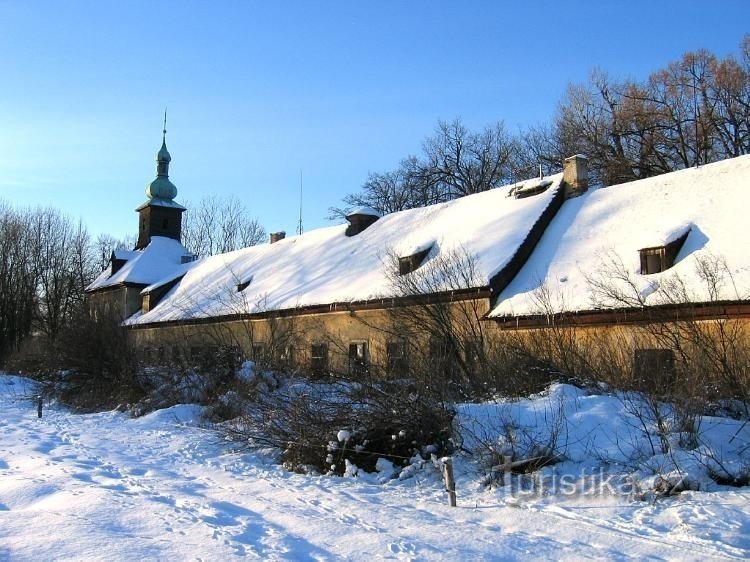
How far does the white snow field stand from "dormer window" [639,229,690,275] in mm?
7073

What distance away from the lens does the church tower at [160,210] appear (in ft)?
139

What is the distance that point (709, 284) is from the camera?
43.5 ft

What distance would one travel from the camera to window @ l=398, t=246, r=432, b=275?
19.6 m

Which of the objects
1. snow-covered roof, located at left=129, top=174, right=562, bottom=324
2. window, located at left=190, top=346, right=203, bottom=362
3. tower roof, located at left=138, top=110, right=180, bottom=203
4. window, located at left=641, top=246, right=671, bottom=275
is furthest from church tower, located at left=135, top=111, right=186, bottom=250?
window, located at left=641, top=246, right=671, bottom=275

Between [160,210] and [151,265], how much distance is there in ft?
18.1

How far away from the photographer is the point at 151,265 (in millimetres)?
38625

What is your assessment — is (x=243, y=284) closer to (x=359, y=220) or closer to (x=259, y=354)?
(x=359, y=220)

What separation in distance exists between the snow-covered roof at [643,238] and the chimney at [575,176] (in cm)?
94

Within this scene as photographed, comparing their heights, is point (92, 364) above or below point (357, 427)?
above

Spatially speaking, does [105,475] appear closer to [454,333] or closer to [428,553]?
[428,553]

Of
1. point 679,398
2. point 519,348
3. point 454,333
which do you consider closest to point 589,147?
point 454,333

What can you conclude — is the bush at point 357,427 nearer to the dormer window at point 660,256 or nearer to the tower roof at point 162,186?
the dormer window at point 660,256

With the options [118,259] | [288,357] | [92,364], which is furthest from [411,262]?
[118,259]

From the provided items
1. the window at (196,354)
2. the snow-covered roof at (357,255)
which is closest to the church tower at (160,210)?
the snow-covered roof at (357,255)
